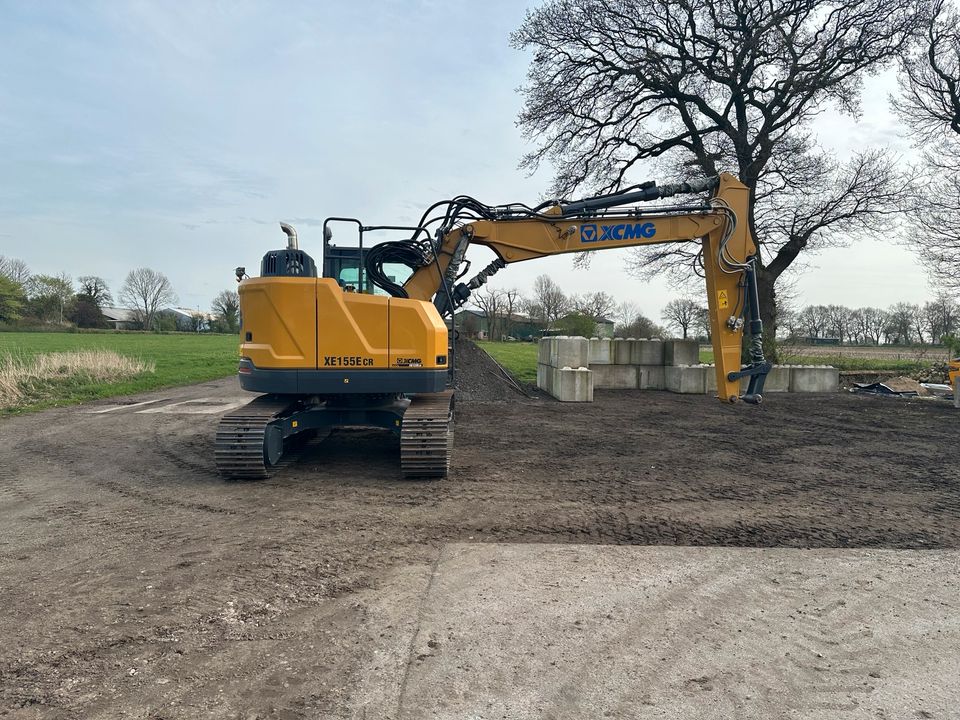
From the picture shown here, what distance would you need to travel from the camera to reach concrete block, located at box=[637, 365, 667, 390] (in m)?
16.6

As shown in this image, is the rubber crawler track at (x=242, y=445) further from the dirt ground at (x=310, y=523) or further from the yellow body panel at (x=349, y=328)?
the yellow body panel at (x=349, y=328)

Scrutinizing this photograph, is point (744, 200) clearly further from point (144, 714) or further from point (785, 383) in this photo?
point (144, 714)

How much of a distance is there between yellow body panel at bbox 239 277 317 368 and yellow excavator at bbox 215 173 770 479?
0.01 metres

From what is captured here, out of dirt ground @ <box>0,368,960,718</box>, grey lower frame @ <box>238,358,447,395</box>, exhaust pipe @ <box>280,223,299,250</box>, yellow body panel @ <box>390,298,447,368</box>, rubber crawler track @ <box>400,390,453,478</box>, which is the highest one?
exhaust pipe @ <box>280,223,299,250</box>

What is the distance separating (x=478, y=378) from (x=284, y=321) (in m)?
7.69

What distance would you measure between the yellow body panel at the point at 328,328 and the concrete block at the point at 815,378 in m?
13.6

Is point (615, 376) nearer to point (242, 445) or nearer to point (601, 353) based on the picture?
point (601, 353)

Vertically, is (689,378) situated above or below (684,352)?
below

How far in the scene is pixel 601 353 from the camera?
54.2 feet

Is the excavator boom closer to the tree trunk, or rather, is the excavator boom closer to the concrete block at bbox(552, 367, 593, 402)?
the concrete block at bbox(552, 367, 593, 402)

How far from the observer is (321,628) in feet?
10.8

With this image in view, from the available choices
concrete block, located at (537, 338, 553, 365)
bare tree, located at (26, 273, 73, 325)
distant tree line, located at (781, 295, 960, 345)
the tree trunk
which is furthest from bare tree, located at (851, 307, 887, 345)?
bare tree, located at (26, 273, 73, 325)

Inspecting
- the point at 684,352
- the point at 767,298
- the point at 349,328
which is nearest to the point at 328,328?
the point at 349,328

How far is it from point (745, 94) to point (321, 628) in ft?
67.7
